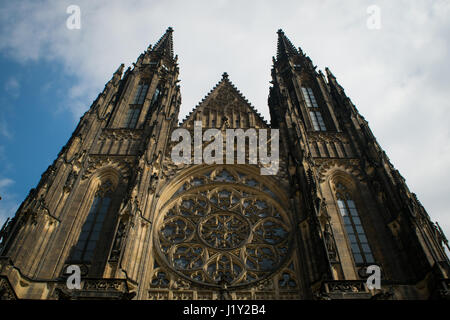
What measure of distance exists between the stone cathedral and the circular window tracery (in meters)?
0.04

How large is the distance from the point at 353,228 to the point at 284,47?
20.2 metres

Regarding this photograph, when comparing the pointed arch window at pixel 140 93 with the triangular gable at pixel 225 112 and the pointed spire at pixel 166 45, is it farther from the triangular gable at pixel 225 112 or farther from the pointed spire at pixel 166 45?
the pointed spire at pixel 166 45

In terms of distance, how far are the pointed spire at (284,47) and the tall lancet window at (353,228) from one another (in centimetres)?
1570

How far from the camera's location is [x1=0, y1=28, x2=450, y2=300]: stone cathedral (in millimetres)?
12320

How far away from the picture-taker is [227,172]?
59.0 feet

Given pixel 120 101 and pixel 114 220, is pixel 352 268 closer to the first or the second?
pixel 114 220

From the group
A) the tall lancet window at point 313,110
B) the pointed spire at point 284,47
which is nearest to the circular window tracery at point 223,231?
the tall lancet window at point 313,110

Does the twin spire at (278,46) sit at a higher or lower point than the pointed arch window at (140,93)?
higher

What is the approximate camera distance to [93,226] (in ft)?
49.3

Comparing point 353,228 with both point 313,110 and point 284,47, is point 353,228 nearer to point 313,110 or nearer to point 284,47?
point 313,110

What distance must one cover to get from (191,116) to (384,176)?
1068cm

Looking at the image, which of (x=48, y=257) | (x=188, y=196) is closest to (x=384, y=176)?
(x=188, y=196)

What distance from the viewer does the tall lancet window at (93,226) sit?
552 inches

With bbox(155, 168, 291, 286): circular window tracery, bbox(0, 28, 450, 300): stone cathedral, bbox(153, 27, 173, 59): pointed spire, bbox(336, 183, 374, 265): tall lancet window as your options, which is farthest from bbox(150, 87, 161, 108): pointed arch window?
bbox(336, 183, 374, 265): tall lancet window
